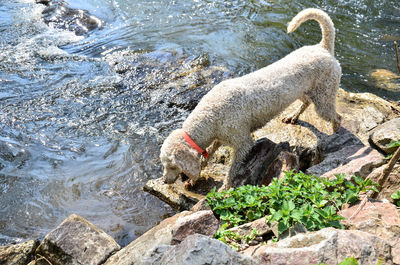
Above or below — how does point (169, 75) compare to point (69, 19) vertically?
below

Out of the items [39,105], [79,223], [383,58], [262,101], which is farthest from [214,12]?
[79,223]

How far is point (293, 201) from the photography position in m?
3.18

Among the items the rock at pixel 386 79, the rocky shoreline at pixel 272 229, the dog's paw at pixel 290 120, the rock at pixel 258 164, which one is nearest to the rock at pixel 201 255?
the rocky shoreline at pixel 272 229

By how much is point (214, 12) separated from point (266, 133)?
6.01 metres

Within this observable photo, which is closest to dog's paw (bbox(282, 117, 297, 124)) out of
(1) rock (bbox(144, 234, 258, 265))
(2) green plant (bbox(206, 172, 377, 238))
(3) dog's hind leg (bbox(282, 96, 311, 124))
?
(3) dog's hind leg (bbox(282, 96, 311, 124))

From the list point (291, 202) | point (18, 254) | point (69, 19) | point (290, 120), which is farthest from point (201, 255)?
point (69, 19)

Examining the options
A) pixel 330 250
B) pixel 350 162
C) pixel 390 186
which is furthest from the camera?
pixel 350 162

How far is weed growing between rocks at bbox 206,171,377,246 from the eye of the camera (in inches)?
114

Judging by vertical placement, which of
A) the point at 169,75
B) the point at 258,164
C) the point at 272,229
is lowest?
the point at 169,75

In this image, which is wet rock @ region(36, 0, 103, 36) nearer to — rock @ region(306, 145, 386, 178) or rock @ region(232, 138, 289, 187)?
rock @ region(232, 138, 289, 187)

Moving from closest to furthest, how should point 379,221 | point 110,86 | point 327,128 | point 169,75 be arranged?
point 379,221, point 327,128, point 110,86, point 169,75

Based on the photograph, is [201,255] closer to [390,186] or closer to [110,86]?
[390,186]

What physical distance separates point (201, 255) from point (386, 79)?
668cm

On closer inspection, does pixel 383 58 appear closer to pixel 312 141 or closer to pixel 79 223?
pixel 312 141
